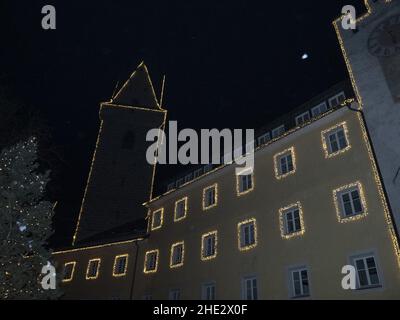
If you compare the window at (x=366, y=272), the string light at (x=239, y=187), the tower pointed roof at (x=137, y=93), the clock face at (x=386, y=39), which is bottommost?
the window at (x=366, y=272)

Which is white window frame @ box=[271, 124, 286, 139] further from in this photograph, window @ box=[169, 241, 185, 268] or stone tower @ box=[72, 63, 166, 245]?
stone tower @ box=[72, 63, 166, 245]

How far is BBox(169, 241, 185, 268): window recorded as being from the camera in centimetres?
2715

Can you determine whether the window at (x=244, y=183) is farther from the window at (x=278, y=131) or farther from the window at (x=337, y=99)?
the window at (x=337, y=99)

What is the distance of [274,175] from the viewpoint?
23.1 m

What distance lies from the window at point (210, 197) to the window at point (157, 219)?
540 cm

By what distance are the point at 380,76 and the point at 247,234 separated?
12.2 metres

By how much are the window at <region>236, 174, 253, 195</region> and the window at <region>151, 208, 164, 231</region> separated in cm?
885

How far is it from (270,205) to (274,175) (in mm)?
1985

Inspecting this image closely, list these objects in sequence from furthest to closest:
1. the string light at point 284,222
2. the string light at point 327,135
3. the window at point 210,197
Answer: the window at point 210,197
the string light at point 284,222
the string light at point 327,135

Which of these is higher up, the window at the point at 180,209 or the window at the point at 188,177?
the window at the point at 188,177

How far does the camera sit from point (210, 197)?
89.7 ft

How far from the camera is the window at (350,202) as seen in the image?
17828mm

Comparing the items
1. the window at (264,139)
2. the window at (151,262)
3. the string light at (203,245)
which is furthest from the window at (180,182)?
the window at (264,139)

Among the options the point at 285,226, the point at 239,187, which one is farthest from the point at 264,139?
the point at 285,226
